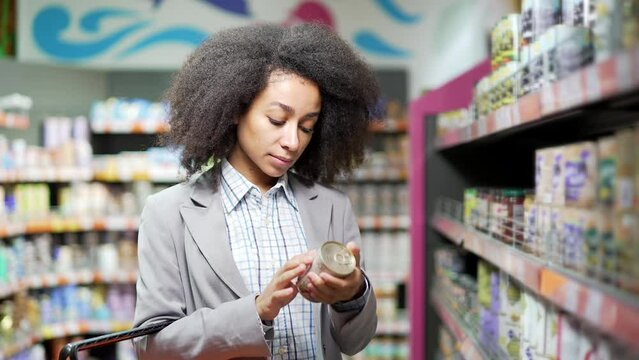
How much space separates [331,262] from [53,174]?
401cm

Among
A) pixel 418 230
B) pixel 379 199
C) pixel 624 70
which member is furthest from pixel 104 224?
pixel 624 70

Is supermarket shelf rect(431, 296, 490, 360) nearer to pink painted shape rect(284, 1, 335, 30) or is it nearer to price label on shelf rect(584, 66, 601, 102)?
price label on shelf rect(584, 66, 601, 102)

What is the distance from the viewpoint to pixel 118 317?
535 centimetres

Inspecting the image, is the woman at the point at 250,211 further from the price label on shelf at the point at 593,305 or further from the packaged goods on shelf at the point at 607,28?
the packaged goods on shelf at the point at 607,28

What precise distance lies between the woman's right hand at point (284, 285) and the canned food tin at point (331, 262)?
2cm

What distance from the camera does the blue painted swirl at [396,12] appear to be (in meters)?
6.05

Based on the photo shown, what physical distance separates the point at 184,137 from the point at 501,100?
897 millimetres

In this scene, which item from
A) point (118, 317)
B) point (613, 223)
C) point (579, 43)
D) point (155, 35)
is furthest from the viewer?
point (155, 35)

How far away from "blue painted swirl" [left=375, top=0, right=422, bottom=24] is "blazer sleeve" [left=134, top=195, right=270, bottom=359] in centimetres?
452

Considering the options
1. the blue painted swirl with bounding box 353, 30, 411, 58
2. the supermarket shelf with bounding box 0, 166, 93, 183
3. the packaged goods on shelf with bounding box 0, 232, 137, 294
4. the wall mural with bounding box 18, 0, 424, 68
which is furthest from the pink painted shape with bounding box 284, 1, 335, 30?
the packaged goods on shelf with bounding box 0, 232, 137, 294

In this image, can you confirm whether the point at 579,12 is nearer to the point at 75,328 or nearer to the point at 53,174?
the point at 53,174

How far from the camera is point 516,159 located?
10.7ft

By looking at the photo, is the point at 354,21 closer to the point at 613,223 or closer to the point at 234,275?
the point at 234,275

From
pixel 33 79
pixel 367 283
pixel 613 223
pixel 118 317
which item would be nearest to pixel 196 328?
pixel 367 283
